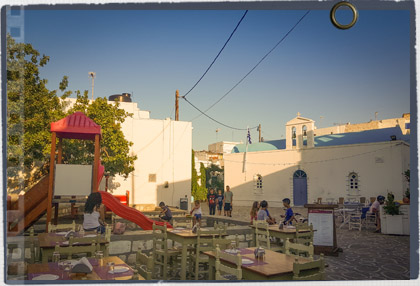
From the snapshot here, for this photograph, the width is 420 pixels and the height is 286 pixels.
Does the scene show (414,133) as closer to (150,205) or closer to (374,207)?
(374,207)

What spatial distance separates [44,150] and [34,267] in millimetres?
10336

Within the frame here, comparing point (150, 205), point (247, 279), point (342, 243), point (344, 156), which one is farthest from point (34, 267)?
point (344, 156)

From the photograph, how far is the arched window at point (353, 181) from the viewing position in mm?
21405

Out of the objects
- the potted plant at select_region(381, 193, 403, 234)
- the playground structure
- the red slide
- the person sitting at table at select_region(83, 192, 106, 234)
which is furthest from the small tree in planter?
the person sitting at table at select_region(83, 192, 106, 234)

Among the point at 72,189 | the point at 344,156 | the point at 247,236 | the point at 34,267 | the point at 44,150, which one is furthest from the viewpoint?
the point at 344,156

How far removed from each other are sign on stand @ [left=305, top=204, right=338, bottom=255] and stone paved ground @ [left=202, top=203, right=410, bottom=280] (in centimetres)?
24

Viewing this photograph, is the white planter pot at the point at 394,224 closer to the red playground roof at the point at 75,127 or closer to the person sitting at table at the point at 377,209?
the person sitting at table at the point at 377,209

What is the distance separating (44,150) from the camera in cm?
1354

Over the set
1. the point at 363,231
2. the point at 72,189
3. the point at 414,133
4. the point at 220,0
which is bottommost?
the point at 363,231

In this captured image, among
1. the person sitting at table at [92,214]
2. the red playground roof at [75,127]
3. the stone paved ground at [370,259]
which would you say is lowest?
the stone paved ground at [370,259]

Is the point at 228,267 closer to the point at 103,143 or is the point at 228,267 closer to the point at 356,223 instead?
the point at 356,223

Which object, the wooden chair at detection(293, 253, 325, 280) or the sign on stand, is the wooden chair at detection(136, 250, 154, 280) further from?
the sign on stand

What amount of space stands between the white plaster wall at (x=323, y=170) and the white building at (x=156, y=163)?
24.0 feet

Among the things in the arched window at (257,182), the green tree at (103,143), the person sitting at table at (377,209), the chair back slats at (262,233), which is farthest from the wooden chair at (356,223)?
the arched window at (257,182)
